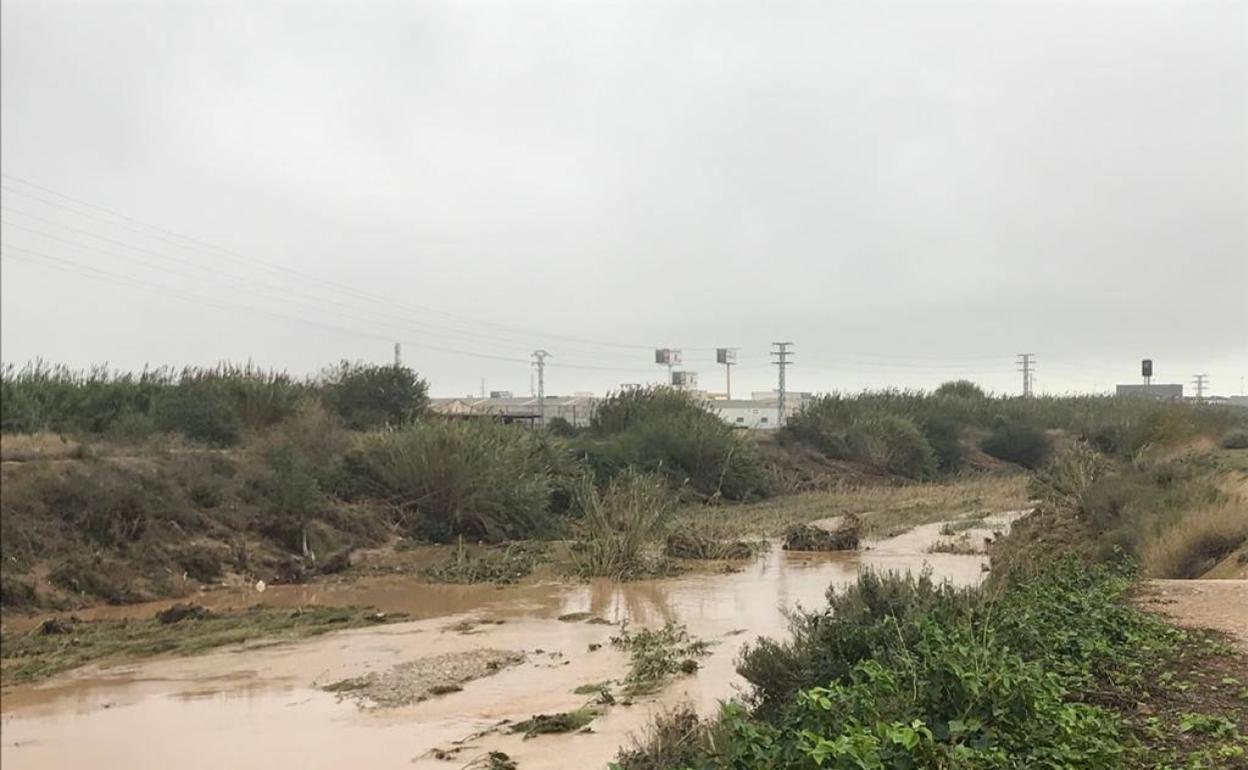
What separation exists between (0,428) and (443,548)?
829 inches

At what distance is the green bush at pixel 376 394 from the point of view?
30.8 meters

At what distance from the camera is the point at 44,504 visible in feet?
18.8

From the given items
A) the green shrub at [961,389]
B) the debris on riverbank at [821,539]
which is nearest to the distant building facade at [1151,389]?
the green shrub at [961,389]

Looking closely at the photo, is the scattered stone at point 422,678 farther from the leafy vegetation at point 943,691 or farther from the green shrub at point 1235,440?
the green shrub at point 1235,440

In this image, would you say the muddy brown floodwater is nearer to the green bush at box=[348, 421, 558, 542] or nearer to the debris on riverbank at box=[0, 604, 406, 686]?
the debris on riverbank at box=[0, 604, 406, 686]

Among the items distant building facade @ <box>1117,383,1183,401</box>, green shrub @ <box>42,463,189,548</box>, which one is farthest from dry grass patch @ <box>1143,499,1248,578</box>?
distant building facade @ <box>1117,383,1183,401</box>

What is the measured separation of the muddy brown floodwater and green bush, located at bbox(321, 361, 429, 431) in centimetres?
1409

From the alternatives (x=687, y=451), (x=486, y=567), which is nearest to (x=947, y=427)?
(x=687, y=451)

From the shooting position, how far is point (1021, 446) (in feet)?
179

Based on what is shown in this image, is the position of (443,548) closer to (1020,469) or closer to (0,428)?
(0,428)

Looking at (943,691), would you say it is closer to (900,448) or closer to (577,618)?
(577,618)

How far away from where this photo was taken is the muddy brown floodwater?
7.44 metres

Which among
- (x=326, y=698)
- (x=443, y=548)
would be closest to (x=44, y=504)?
(x=326, y=698)

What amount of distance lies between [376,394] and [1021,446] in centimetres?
A: 3793
